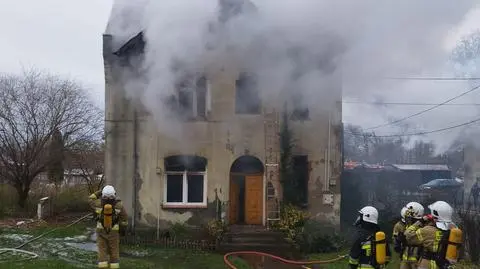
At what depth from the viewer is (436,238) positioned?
9.07 m

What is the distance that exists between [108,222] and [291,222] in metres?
8.36

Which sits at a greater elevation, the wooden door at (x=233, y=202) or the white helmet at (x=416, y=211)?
the white helmet at (x=416, y=211)

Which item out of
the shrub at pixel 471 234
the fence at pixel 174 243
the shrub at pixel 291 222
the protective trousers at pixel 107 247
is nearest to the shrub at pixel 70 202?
the fence at pixel 174 243

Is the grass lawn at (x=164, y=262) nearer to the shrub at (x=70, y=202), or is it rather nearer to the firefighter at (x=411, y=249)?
the firefighter at (x=411, y=249)

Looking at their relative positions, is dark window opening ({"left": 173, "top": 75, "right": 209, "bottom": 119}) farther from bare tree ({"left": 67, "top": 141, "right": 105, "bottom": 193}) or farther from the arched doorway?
bare tree ({"left": 67, "top": 141, "right": 105, "bottom": 193})

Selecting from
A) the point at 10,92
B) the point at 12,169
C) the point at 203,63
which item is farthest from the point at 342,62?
the point at 10,92

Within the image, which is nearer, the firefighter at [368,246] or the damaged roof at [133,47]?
the firefighter at [368,246]

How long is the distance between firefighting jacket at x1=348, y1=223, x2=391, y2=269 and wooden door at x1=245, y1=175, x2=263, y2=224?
10.7 m

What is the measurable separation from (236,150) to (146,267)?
6915 mm

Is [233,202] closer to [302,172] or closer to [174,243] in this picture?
[302,172]

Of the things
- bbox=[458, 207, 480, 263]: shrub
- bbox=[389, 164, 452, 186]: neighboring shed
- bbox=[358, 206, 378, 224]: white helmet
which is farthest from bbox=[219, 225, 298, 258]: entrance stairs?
bbox=[389, 164, 452, 186]: neighboring shed

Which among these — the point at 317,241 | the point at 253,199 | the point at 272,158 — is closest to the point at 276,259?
the point at 317,241

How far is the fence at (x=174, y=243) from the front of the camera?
17234 millimetres

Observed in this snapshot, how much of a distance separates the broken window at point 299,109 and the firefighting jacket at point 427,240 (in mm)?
8463
